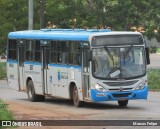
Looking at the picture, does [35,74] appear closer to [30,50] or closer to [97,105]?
[30,50]

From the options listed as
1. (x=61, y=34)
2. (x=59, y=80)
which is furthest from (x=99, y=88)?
(x=61, y=34)

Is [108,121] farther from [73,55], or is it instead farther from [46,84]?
[46,84]

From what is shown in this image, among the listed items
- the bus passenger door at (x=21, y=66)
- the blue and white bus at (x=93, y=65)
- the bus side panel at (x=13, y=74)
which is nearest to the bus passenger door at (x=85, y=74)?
the blue and white bus at (x=93, y=65)

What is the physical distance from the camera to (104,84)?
966 inches

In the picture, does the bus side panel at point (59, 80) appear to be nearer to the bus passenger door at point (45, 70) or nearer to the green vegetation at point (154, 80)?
the bus passenger door at point (45, 70)

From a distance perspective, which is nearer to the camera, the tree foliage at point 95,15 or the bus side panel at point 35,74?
the bus side panel at point 35,74

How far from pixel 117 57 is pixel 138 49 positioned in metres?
0.97

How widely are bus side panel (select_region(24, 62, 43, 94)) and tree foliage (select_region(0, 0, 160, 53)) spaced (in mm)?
12992

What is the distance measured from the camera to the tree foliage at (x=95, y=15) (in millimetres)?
42156

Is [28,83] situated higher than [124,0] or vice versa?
[124,0]

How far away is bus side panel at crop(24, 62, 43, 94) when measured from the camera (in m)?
29.0

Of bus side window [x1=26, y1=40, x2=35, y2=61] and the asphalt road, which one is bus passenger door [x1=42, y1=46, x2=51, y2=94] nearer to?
the asphalt road

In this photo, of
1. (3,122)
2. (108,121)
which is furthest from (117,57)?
(3,122)

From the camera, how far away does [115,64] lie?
24656 mm
